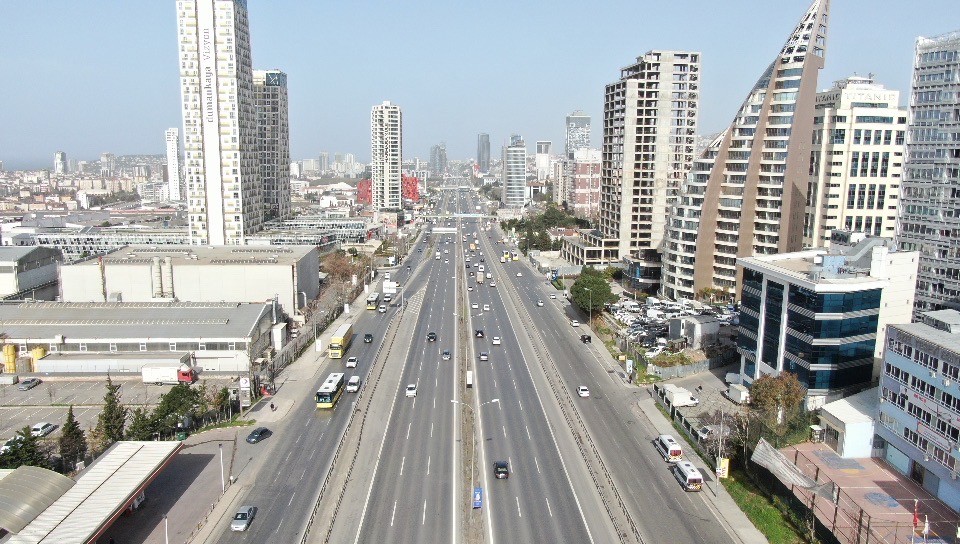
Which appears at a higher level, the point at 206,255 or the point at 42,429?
the point at 206,255

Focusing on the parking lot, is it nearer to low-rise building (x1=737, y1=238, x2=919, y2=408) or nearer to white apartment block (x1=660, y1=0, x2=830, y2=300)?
low-rise building (x1=737, y1=238, x2=919, y2=408)

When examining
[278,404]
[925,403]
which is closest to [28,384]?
[278,404]

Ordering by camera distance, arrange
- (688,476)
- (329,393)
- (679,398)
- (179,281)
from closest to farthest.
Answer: (688,476), (329,393), (679,398), (179,281)

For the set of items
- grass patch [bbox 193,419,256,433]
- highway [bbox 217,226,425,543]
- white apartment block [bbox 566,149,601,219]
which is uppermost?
white apartment block [bbox 566,149,601,219]

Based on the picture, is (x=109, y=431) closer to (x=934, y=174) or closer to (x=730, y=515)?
(x=730, y=515)

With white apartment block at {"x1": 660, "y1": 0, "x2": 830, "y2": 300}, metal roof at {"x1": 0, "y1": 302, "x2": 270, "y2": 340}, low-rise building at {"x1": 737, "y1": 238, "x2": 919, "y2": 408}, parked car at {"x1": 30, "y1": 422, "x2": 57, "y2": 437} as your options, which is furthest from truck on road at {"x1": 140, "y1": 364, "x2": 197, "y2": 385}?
white apartment block at {"x1": 660, "y1": 0, "x2": 830, "y2": 300}

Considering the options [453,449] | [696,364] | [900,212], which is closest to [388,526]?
[453,449]

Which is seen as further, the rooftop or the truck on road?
the rooftop

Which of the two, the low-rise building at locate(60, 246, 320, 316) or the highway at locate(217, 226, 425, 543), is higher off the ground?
the low-rise building at locate(60, 246, 320, 316)
